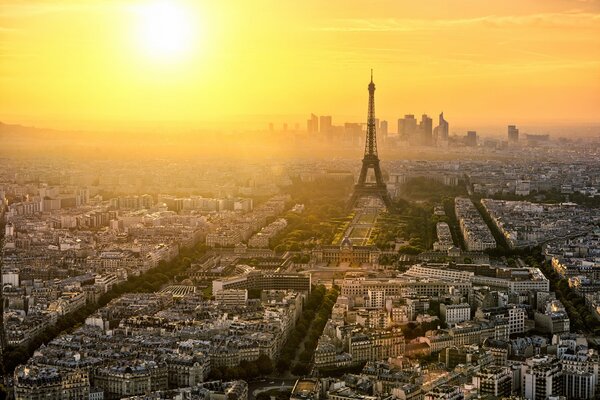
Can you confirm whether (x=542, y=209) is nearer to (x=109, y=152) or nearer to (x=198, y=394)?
(x=198, y=394)

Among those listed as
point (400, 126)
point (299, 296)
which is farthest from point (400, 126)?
point (299, 296)

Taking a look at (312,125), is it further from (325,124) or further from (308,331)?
(308,331)

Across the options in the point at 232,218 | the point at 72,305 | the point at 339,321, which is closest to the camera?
the point at 339,321

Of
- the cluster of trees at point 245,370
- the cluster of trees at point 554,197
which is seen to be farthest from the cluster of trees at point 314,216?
the cluster of trees at point 245,370

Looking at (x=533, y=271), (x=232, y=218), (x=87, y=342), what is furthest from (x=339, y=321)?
(x=232, y=218)

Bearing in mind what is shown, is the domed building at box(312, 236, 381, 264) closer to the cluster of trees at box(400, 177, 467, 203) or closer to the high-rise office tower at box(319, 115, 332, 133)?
the cluster of trees at box(400, 177, 467, 203)

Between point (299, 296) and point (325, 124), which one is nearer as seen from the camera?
point (299, 296)
